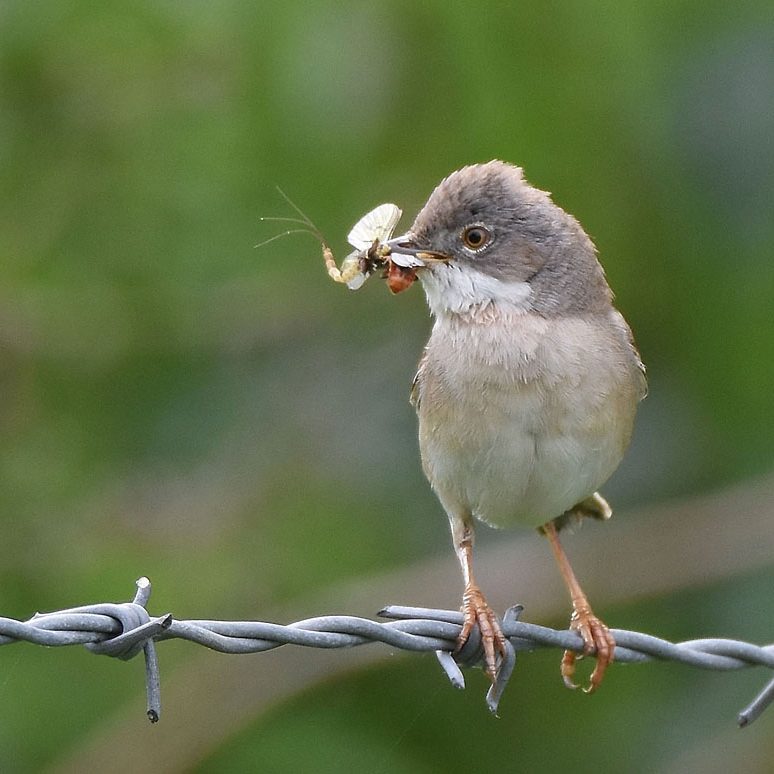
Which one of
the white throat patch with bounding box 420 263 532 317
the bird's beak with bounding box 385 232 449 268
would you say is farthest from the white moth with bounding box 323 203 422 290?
the white throat patch with bounding box 420 263 532 317

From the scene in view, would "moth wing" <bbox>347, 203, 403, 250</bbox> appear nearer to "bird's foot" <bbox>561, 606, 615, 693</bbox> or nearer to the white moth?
the white moth

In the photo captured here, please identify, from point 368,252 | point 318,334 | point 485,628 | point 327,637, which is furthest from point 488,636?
point 318,334

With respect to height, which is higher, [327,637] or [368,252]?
[368,252]

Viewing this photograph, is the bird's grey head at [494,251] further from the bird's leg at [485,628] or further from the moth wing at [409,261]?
the bird's leg at [485,628]

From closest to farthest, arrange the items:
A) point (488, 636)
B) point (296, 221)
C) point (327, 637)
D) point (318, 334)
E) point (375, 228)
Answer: point (327, 637)
point (488, 636)
point (375, 228)
point (296, 221)
point (318, 334)

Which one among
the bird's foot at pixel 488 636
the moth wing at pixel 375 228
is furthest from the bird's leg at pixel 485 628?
the moth wing at pixel 375 228

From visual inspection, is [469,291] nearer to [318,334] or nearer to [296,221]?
[296,221]

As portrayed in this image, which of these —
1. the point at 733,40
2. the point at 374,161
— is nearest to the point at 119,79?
the point at 374,161

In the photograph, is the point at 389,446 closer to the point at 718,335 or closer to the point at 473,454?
the point at 718,335
